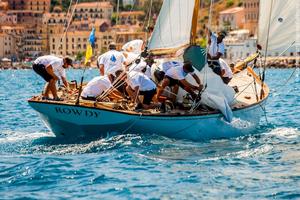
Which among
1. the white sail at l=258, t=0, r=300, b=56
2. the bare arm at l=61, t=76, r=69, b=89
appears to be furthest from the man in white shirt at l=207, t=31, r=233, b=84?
the bare arm at l=61, t=76, r=69, b=89

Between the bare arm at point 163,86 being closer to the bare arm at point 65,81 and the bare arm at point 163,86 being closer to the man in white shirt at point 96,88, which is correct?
the man in white shirt at point 96,88

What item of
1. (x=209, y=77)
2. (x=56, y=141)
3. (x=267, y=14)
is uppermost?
(x=267, y=14)

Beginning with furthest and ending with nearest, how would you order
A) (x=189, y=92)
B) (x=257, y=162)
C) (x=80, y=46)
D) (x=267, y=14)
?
(x=80, y=46)
(x=267, y=14)
(x=189, y=92)
(x=257, y=162)

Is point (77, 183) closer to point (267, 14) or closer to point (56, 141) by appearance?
point (56, 141)

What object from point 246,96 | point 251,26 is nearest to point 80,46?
point 251,26

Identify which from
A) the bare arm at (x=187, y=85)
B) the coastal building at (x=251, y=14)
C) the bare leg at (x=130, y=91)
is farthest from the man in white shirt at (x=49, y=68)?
the coastal building at (x=251, y=14)

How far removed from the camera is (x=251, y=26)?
599ft

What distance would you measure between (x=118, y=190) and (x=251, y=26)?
171 metres

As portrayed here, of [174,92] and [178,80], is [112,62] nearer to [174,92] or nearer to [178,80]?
[174,92]

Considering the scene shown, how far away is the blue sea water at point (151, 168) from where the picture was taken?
13.5 metres

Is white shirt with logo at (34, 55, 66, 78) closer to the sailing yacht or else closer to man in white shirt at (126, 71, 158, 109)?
the sailing yacht

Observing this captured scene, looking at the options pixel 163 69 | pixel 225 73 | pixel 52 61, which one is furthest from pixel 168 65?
pixel 52 61

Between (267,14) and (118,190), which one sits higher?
(267,14)

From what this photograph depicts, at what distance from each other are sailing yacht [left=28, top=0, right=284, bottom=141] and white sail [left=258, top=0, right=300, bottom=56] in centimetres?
7
